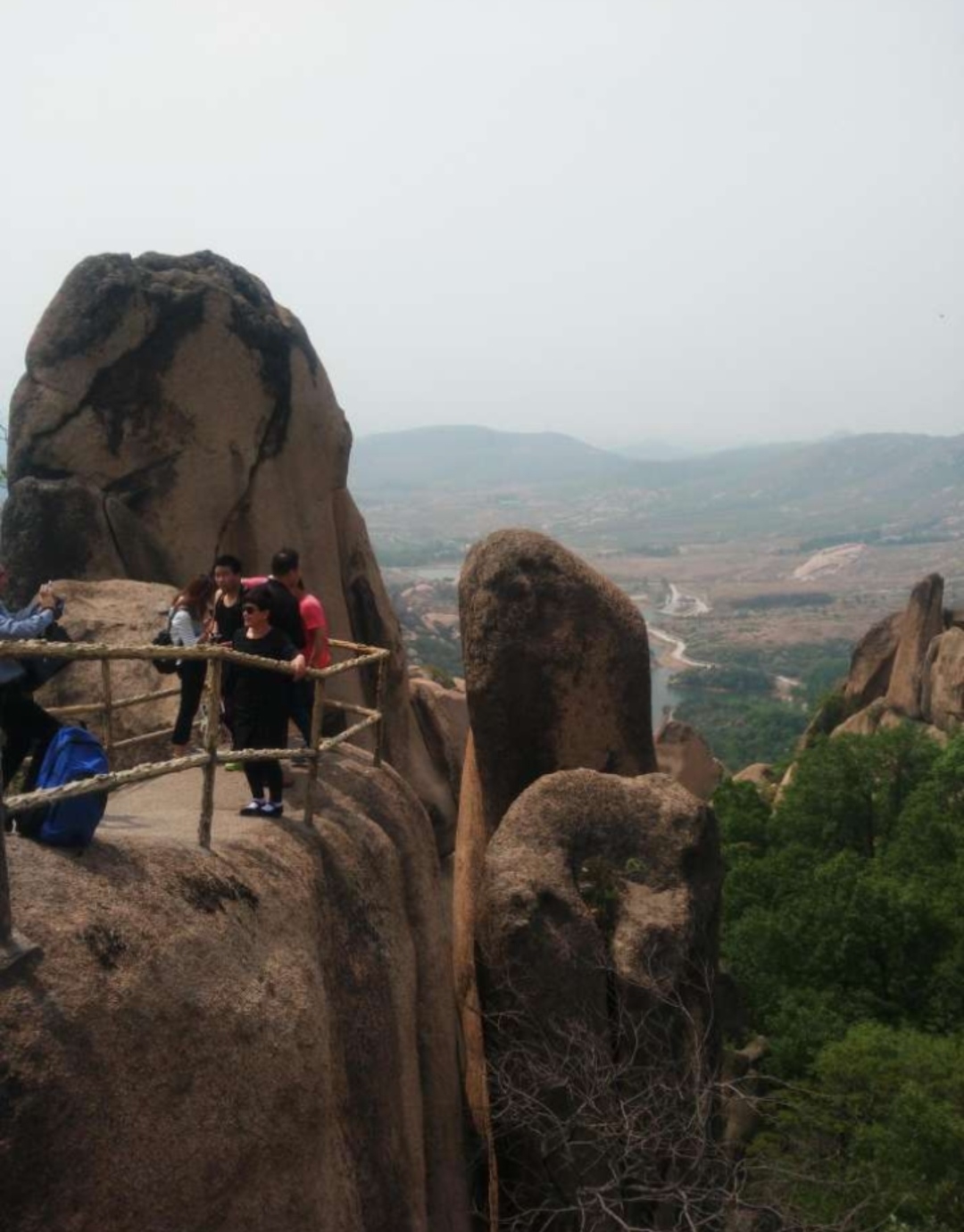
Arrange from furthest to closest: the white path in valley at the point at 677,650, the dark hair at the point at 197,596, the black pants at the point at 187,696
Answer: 1. the white path in valley at the point at 677,650
2. the dark hair at the point at 197,596
3. the black pants at the point at 187,696

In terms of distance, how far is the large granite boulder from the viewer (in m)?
9.39

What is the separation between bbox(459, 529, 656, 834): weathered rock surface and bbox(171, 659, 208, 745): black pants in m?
4.82

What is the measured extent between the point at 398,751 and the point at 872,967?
9.58m

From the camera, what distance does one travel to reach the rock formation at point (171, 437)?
→ 16.4 meters

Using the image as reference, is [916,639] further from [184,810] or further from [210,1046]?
[210,1046]

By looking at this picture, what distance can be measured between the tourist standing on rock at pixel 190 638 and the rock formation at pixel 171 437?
21.2 feet

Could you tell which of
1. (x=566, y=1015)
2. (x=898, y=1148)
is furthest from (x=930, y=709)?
(x=566, y=1015)

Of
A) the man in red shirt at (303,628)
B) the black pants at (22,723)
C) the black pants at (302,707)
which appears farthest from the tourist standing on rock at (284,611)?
the black pants at (22,723)

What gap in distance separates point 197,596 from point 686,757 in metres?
28.6

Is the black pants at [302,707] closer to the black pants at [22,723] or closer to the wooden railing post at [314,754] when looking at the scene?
the wooden railing post at [314,754]

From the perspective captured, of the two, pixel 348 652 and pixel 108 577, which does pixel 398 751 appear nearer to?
pixel 348 652

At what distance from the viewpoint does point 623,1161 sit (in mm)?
9312

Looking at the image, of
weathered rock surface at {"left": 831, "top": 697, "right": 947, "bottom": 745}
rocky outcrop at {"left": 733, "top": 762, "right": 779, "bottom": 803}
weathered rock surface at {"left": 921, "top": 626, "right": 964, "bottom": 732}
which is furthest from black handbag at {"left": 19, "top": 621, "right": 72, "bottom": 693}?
rocky outcrop at {"left": 733, "top": 762, "right": 779, "bottom": 803}

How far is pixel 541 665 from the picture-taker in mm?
13820
